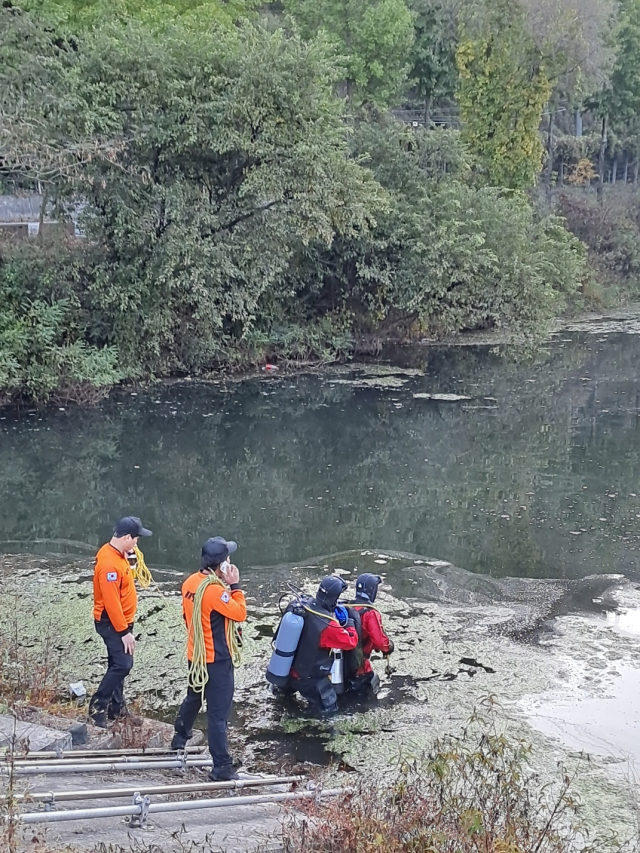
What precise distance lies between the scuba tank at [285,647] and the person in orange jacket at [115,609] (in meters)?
1.12

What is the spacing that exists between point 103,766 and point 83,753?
275mm

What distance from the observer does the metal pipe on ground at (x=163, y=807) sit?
3988 mm

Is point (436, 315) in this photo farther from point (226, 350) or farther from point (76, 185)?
point (76, 185)

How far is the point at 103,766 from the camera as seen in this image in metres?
4.91

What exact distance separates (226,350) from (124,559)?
15.4m

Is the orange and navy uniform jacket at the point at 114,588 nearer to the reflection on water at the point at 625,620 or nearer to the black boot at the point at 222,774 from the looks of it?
the black boot at the point at 222,774

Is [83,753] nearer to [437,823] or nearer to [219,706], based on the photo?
[219,706]

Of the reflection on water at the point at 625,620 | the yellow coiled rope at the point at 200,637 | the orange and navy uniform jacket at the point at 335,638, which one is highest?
the yellow coiled rope at the point at 200,637

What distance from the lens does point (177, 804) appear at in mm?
4469

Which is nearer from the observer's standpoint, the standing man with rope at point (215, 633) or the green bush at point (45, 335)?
the standing man with rope at point (215, 633)

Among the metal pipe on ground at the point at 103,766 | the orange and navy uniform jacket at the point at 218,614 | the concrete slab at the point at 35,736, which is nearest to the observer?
the metal pipe on ground at the point at 103,766

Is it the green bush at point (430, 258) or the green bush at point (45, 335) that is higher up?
the green bush at point (430, 258)

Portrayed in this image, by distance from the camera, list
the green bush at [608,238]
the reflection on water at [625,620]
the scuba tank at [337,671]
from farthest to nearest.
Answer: the green bush at [608,238], the reflection on water at [625,620], the scuba tank at [337,671]


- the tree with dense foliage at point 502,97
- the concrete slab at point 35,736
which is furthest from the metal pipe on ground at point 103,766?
the tree with dense foliage at point 502,97
